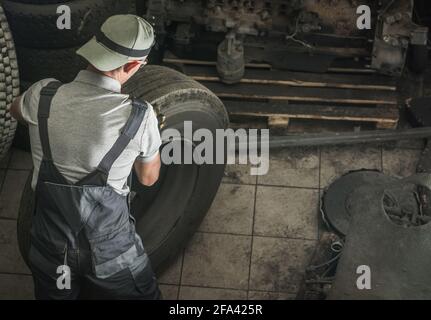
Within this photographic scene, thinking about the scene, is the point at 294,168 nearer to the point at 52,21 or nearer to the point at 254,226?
the point at 254,226

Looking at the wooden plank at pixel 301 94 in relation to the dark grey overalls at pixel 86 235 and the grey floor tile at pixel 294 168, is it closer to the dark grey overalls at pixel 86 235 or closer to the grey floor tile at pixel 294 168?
the grey floor tile at pixel 294 168

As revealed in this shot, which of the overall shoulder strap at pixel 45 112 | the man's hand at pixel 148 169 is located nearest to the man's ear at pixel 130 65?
the overall shoulder strap at pixel 45 112

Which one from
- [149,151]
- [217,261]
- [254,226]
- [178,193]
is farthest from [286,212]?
[149,151]

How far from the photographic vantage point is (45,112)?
9.53 ft

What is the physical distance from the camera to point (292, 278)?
13.7 ft

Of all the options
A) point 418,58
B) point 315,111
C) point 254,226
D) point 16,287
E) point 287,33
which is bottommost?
point 16,287

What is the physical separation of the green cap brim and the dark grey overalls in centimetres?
19

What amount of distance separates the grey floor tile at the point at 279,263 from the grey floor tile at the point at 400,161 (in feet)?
2.60

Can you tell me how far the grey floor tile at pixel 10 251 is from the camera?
13.9ft

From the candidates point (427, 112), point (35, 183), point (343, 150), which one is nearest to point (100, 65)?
point (35, 183)

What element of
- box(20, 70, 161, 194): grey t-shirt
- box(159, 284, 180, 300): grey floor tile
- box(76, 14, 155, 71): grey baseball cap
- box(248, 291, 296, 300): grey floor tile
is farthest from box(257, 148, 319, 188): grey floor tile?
box(76, 14, 155, 71): grey baseball cap

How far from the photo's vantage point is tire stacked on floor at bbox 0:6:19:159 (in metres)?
4.09

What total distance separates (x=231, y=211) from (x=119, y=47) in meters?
1.81
